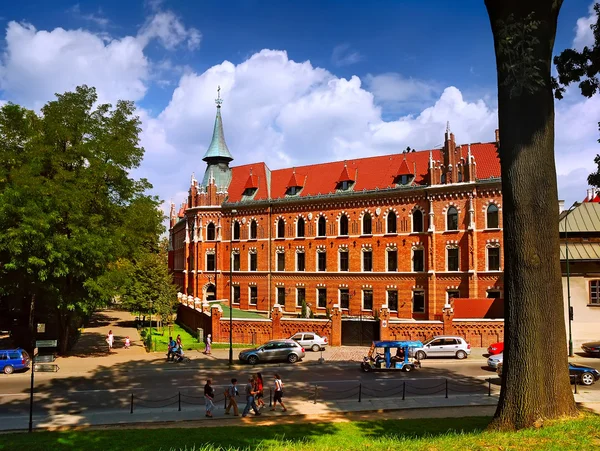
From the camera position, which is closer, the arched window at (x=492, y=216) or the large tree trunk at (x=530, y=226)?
the large tree trunk at (x=530, y=226)

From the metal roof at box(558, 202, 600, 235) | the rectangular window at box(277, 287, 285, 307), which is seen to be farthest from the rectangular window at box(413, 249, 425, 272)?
the rectangular window at box(277, 287, 285, 307)

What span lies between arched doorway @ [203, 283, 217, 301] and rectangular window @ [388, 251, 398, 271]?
19.3 m

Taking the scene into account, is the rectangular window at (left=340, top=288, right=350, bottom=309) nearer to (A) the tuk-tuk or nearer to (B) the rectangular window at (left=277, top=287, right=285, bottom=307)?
(B) the rectangular window at (left=277, top=287, right=285, bottom=307)

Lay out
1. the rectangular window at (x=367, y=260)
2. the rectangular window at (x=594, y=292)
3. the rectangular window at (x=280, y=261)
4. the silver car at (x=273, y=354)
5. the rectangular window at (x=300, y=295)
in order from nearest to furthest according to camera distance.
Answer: the silver car at (x=273, y=354), the rectangular window at (x=594, y=292), the rectangular window at (x=367, y=260), the rectangular window at (x=300, y=295), the rectangular window at (x=280, y=261)

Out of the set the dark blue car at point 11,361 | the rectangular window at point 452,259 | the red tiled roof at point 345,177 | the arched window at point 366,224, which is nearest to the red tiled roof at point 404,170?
the arched window at point 366,224

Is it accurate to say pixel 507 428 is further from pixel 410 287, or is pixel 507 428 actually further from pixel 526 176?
pixel 410 287

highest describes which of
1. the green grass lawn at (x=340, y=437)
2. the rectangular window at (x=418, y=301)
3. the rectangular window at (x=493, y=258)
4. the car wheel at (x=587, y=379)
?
the rectangular window at (x=493, y=258)

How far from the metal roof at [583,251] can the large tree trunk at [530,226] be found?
89.4 feet

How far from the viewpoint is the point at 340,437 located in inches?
506

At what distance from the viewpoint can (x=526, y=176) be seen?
10375 millimetres

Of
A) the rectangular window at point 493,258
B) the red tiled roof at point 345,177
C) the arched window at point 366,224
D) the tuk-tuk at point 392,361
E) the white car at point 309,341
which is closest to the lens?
the tuk-tuk at point 392,361

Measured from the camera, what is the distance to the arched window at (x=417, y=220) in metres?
41.7

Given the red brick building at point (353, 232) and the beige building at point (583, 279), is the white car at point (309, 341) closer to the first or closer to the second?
the red brick building at point (353, 232)

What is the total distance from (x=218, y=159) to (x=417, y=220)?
24072 mm
